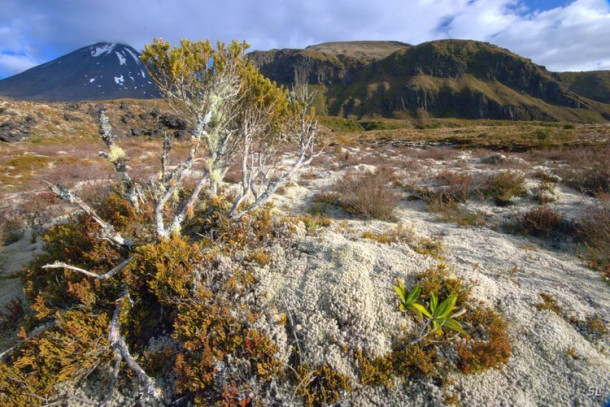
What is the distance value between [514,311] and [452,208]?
5.03 meters

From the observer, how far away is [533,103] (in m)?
123

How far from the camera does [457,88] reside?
463 feet

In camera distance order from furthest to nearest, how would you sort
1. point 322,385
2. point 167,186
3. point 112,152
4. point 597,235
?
point 597,235 → point 167,186 → point 112,152 → point 322,385

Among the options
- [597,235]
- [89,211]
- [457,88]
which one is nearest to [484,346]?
[597,235]

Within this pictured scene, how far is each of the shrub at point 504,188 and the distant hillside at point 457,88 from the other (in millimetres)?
143123

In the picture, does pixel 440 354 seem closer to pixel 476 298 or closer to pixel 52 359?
pixel 476 298

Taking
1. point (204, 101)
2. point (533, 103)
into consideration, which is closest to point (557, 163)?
point (204, 101)

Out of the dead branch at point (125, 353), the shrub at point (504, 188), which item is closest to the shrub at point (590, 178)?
the shrub at point (504, 188)

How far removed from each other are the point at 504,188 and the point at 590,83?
698ft

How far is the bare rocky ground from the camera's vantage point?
116 inches

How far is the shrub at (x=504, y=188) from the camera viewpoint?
8547 millimetres

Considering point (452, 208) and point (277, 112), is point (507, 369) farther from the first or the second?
point (277, 112)

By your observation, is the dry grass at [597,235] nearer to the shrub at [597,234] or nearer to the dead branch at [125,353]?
the shrub at [597,234]

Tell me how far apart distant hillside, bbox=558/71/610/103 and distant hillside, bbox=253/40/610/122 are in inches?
369
